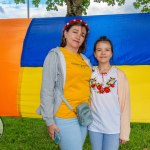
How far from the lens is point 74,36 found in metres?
2.82

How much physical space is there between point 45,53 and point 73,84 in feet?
5.57

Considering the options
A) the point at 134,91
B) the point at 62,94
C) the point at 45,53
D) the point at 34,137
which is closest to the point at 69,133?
the point at 62,94

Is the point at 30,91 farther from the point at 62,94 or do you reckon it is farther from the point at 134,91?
the point at 62,94

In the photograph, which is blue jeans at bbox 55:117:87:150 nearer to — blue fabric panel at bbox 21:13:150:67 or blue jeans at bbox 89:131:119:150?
blue jeans at bbox 89:131:119:150

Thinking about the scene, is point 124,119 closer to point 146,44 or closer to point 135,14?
point 146,44

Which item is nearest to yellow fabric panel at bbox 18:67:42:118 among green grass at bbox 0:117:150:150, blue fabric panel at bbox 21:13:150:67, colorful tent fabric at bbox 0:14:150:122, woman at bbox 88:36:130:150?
colorful tent fabric at bbox 0:14:150:122

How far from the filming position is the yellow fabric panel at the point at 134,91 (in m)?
4.12

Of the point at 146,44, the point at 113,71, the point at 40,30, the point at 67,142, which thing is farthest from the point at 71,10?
the point at 67,142

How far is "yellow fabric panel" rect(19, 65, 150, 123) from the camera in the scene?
412 cm

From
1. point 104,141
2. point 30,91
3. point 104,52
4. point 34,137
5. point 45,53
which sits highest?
point 104,52

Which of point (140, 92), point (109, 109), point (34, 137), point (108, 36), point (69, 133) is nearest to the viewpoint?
point (69, 133)

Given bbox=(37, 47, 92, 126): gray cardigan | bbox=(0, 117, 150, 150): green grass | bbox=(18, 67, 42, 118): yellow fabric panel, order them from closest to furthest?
bbox=(37, 47, 92, 126): gray cardigan < bbox=(18, 67, 42, 118): yellow fabric panel < bbox=(0, 117, 150, 150): green grass

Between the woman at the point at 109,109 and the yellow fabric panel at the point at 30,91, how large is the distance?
1.51 m

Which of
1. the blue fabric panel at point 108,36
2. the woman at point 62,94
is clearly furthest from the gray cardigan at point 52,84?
the blue fabric panel at point 108,36
